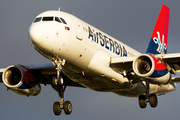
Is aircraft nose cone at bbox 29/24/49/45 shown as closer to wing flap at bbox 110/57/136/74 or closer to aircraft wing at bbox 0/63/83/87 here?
wing flap at bbox 110/57/136/74

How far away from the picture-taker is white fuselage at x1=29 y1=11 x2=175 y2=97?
2662cm

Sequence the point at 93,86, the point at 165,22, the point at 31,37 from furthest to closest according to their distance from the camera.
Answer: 1. the point at 165,22
2. the point at 93,86
3. the point at 31,37

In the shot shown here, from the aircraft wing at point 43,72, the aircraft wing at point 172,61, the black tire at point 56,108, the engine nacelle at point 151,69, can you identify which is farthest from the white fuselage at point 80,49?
the aircraft wing at point 172,61

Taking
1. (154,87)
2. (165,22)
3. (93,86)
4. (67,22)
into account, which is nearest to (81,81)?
(93,86)

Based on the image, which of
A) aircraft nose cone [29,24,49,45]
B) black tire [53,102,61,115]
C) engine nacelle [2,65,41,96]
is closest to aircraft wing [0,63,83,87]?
engine nacelle [2,65,41,96]

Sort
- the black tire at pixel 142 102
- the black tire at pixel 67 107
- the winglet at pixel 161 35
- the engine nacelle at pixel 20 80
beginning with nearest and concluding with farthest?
the black tire at pixel 67 107, the engine nacelle at pixel 20 80, the black tire at pixel 142 102, the winglet at pixel 161 35

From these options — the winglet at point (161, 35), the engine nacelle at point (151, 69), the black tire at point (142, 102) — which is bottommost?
the black tire at point (142, 102)

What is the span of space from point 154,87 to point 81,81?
8566 millimetres

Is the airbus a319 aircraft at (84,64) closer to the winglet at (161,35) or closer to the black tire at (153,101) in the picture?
the black tire at (153,101)

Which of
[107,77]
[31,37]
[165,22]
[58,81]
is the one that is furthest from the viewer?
[165,22]

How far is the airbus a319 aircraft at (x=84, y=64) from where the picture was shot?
27.0 meters

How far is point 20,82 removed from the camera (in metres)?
34.1

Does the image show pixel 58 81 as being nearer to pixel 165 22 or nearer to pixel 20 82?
pixel 20 82

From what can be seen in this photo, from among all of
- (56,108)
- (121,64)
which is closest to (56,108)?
(56,108)
